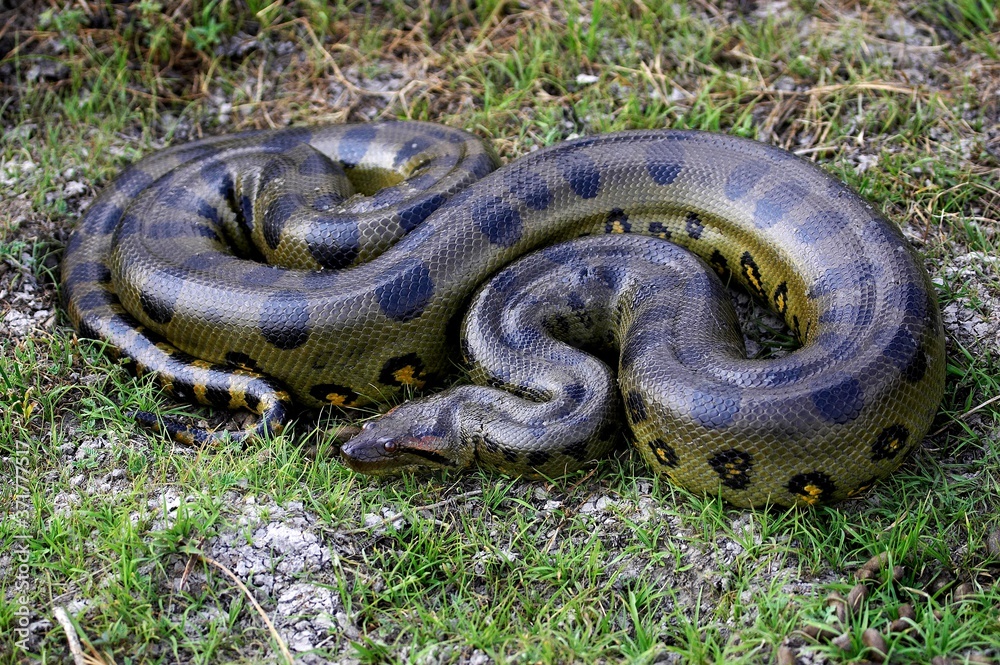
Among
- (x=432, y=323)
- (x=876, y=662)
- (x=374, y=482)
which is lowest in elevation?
(x=876, y=662)

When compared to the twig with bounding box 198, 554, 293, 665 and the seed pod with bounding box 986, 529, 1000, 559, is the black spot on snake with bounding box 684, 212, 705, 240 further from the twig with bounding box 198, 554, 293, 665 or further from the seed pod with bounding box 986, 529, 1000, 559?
the twig with bounding box 198, 554, 293, 665

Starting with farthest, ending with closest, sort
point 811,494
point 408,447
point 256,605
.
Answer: point 408,447
point 811,494
point 256,605

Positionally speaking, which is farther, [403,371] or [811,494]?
[403,371]

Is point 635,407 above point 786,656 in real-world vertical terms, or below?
above

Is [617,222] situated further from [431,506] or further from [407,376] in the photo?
[431,506]

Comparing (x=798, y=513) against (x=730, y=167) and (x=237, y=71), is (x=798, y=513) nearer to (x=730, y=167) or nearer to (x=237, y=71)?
(x=730, y=167)

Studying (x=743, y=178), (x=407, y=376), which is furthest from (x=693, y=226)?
(x=407, y=376)

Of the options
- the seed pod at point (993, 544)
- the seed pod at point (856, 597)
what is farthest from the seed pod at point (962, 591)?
the seed pod at point (856, 597)

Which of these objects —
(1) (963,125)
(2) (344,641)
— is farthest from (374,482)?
(1) (963,125)
